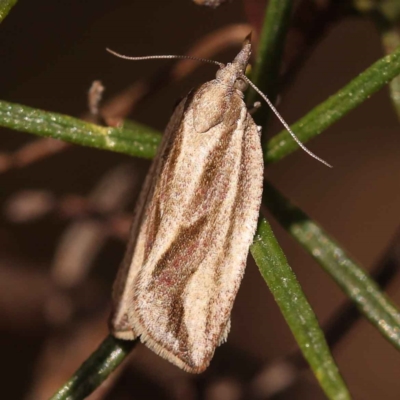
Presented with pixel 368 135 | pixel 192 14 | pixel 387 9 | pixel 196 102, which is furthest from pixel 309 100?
pixel 196 102

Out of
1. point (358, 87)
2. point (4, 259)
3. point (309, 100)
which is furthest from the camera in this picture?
point (309, 100)

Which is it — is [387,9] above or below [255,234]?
above

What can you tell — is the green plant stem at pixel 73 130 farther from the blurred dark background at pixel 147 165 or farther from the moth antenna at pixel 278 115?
the blurred dark background at pixel 147 165

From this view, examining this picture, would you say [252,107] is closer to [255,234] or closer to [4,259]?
[255,234]

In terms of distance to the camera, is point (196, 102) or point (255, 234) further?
point (196, 102)

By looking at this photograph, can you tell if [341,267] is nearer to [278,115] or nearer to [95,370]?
[278,115]

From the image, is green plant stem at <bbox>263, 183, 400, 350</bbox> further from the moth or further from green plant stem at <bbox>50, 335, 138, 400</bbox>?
green plant stem at <bbox>50, 335, 138, 400</bbox>

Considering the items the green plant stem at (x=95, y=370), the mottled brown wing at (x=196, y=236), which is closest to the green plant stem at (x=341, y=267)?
the mottled brown wing at (x=196, y=236)
